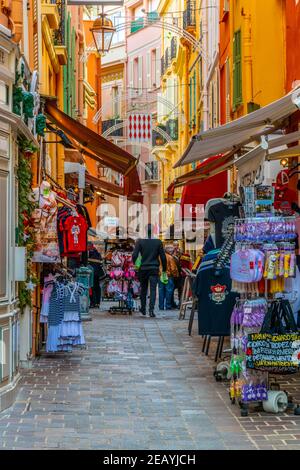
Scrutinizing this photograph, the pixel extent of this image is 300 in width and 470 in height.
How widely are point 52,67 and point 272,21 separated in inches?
218

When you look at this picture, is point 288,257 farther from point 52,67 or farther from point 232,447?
point 52,67

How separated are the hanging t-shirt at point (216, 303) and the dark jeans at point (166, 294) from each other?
11.6 metres

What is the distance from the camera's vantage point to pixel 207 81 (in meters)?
29.3

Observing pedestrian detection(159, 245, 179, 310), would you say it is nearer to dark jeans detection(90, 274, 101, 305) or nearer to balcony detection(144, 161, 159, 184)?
dark jeans detection(90, 274, 101, 305)

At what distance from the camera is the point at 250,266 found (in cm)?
945

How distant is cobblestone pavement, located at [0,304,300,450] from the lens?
7.93 metres

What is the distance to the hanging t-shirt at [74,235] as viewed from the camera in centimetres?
1356

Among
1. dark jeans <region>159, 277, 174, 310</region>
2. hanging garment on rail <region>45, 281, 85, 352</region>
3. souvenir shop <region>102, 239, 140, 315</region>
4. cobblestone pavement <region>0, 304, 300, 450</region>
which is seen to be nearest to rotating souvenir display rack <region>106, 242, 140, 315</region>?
souvenir shop <region>102, 239, 140, 315</region>

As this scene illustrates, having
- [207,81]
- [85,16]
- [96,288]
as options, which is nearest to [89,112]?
[85,16]

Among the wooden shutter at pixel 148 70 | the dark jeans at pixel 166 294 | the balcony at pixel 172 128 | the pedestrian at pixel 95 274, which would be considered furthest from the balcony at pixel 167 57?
the dark jeans at pixel 166 294

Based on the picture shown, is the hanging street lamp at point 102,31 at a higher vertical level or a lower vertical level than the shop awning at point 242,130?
higher

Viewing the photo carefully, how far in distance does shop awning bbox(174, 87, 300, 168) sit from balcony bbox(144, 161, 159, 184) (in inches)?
1730

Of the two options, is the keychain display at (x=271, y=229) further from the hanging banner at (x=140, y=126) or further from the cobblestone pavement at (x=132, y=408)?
the hanging banner at (x=140, y=126)

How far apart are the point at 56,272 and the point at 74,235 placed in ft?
1.85
